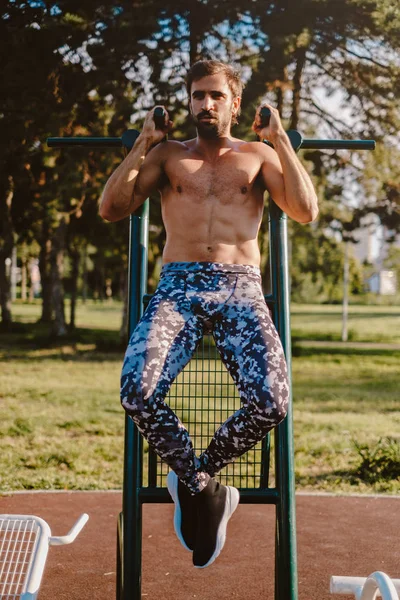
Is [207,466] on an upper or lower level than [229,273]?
lower

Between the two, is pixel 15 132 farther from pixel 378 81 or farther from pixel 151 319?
pixel 151 319

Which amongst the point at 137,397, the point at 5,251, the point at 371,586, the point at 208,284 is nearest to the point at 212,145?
the point at 208,284

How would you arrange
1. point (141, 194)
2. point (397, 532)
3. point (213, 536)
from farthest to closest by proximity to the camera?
point (397, 532) < point (141, 194) < point (213, 536)

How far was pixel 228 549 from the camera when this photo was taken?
412 cm

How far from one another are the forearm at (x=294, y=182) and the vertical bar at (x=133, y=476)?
667 millimetres

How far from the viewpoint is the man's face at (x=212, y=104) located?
2754 millimetres

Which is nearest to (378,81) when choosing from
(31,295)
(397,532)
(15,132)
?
(15,132)

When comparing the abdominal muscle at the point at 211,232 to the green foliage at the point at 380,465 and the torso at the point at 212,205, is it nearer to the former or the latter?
the torso at the point at 212,205

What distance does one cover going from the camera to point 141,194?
2.86m

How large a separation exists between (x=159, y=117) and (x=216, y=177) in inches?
12.3

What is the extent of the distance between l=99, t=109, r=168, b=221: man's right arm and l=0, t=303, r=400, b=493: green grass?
131 inches

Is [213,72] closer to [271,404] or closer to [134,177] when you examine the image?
[134,177]

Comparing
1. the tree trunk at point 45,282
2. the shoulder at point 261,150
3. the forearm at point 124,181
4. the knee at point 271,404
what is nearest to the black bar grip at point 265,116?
the shoulder at point 261,150

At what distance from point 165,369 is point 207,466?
1.22ft
